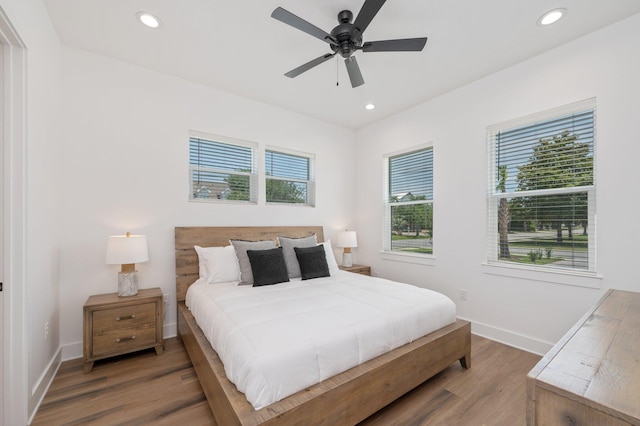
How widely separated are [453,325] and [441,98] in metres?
2.69

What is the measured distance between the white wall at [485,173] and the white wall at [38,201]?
3712 millimetres

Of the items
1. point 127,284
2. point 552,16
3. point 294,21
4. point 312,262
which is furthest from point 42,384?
point 552,16

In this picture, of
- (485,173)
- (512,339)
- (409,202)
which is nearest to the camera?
(512,339)

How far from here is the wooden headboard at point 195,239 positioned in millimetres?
3018

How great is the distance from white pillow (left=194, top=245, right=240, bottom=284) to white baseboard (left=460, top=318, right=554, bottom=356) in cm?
270

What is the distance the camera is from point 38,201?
78.0 inches

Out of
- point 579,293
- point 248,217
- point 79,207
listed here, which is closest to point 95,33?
point 79,207

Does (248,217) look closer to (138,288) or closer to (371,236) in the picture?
(138,288)

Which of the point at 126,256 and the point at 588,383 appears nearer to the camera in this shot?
the point at 588,383

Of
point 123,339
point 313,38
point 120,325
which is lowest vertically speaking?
point 123,339

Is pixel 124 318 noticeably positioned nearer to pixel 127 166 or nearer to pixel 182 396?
pixel 182 396

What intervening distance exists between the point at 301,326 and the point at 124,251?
6.01ft

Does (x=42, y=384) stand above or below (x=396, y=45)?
below

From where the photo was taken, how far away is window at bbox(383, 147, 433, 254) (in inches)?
148
